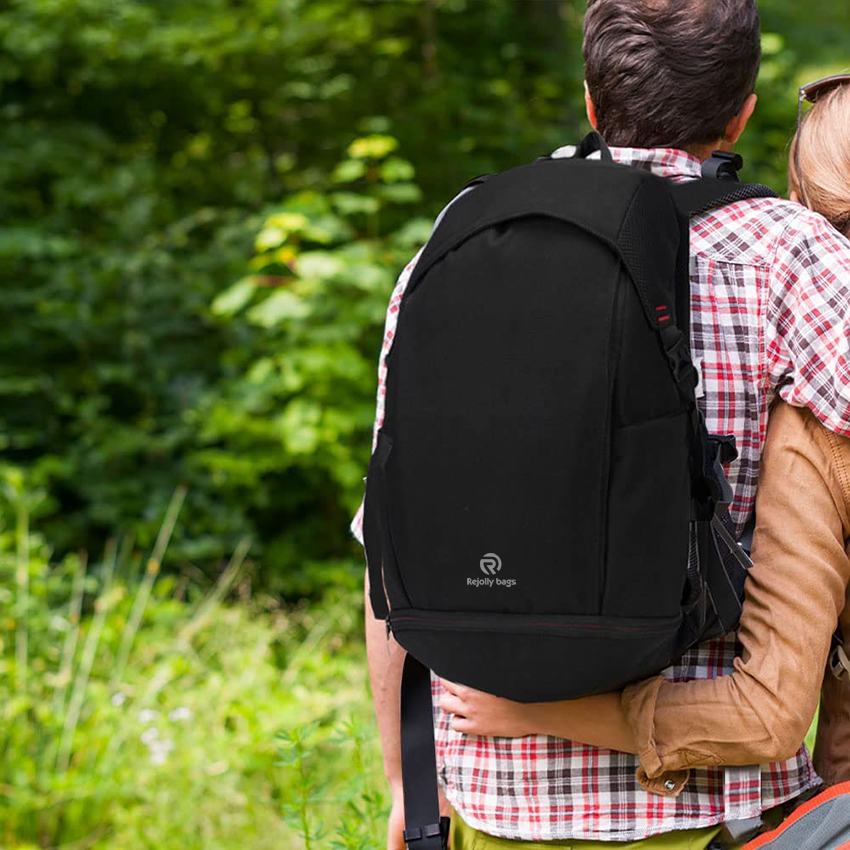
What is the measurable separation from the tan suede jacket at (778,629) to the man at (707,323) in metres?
0.05

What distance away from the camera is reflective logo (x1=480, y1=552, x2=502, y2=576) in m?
1.16

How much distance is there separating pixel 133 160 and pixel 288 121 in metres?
0.98

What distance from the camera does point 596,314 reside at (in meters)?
1.12

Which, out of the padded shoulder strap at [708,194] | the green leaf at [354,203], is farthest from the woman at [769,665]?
the green leaf at [354,203]

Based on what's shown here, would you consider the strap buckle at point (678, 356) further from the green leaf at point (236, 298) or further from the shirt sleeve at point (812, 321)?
the green leaf at point (236, 298)

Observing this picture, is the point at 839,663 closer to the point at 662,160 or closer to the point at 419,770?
the point at 419,770

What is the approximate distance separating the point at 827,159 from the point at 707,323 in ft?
1.22

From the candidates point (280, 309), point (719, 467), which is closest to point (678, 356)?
point (719, 467)

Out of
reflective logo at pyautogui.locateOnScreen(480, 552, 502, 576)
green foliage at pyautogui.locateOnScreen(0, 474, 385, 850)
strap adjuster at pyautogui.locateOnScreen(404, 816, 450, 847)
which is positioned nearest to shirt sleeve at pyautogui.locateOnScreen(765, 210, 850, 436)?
reflective logo at pyautogui.locateOnScreen(480, 552, 502, 576)

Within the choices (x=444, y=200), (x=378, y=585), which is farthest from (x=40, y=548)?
(x=378, y=585)

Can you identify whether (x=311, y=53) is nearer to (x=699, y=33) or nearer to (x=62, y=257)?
(x=62, y=257)

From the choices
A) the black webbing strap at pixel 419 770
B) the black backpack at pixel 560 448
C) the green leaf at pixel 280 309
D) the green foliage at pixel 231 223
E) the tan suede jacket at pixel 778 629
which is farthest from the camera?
the green foliage at pixel 231 223

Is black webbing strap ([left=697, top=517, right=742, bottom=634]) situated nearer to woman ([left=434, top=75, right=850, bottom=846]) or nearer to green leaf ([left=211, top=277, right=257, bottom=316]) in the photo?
woman ([left=434, top=75, right=850, bottom=846])

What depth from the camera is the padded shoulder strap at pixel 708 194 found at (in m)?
1.31
